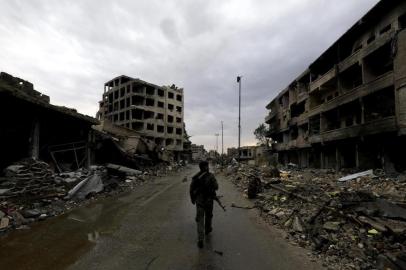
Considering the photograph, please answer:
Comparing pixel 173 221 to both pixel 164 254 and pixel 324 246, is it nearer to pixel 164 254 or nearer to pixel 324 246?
pixel 164 254

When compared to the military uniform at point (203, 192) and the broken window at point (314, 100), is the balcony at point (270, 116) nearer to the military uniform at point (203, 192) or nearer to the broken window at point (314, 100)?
the broken window at point (314, 100)

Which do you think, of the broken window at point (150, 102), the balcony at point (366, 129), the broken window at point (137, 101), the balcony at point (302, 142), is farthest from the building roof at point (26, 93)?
the broken window at point (150, 102)

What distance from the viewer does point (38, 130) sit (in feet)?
49.6

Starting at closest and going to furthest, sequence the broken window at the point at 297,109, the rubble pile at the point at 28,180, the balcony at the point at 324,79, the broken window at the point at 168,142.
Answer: the rubble pile at the point at 28,180, the balcony at the point at 324,79, the broken window at the point at 297,109, the broken window at the point at 168,142

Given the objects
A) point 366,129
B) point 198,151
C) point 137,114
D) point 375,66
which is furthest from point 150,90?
point 198,151

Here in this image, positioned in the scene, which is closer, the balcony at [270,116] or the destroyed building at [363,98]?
the destroyed building at [363,98]

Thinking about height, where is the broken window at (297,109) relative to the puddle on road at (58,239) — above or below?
above

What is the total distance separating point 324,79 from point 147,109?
37.7 m

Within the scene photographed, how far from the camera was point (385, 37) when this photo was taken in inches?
759

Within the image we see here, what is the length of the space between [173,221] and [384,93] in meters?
18.8

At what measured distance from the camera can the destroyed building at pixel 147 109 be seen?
5888 cm

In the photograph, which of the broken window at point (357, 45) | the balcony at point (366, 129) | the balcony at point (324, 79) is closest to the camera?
the balcony at point (366, 129)

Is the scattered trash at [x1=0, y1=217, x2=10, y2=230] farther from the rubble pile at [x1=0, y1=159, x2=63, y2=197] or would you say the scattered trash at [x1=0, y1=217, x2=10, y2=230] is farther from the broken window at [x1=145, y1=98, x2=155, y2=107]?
the broken window at [x1=145, y1=98, x2=155, y2=107]

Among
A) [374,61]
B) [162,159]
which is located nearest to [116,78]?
[162,159]
